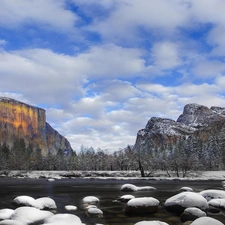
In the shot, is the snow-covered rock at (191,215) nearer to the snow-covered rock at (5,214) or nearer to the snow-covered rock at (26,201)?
the snow-covered rock at (5,214)

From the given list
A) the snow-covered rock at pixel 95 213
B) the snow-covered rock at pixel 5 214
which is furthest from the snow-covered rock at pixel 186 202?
the snow-covered rock at pixel 5 214

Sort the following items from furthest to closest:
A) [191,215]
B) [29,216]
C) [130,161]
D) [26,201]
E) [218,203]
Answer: [130,161] < [26,201] < [218,203] < [191,215] < [29,216]

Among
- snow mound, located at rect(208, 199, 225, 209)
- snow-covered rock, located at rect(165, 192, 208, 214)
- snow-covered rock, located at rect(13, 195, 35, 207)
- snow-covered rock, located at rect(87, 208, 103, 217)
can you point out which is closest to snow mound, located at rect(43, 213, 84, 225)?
snow-covered rock, located at rect(87, 208, 103, 217)

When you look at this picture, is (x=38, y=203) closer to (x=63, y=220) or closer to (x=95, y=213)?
(x=95, y=213)

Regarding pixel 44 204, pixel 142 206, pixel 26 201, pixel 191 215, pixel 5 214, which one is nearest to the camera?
pixel 5 214

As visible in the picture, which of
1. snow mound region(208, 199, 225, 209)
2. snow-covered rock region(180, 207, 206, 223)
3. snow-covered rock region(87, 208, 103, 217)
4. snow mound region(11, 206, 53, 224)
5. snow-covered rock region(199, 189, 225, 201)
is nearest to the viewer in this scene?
snow mound region(11, 206, 53, 224)

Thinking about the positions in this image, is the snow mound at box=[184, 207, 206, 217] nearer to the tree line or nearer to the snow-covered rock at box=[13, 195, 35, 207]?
the snow-covered rock at box=[13, 195, 35, 207]

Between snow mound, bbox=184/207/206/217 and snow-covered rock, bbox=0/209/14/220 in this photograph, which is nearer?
snow-covered rock, bbox=0/209/14/220

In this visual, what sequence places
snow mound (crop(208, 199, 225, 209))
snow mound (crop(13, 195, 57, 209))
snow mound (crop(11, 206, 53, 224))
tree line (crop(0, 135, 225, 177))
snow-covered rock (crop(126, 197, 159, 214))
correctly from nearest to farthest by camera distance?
snow mound (crop(11, 206, 53, 224)) → snow-covered rock (crop(126, 197, 159, 214)) → snow mound (crop(13, 195, 57, 209)) → snow mound (crop(208, 199, 225, 209)) → tree line (crop(0, 135, 225, 177))

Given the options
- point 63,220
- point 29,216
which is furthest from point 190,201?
point 29,216

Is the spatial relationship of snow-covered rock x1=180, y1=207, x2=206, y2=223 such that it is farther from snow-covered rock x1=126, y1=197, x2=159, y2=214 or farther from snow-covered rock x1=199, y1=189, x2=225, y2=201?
snow-covered rock x1=199, y1=189, x2=225, y2=201

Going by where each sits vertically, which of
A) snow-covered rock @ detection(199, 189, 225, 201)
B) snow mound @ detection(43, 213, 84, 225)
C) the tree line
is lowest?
snow mound @ detection(43, 213, 84, 225)

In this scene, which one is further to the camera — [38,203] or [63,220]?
[38,203]

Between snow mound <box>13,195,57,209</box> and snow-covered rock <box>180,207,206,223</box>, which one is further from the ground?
snow mound <box>13,195,57,209</box>
